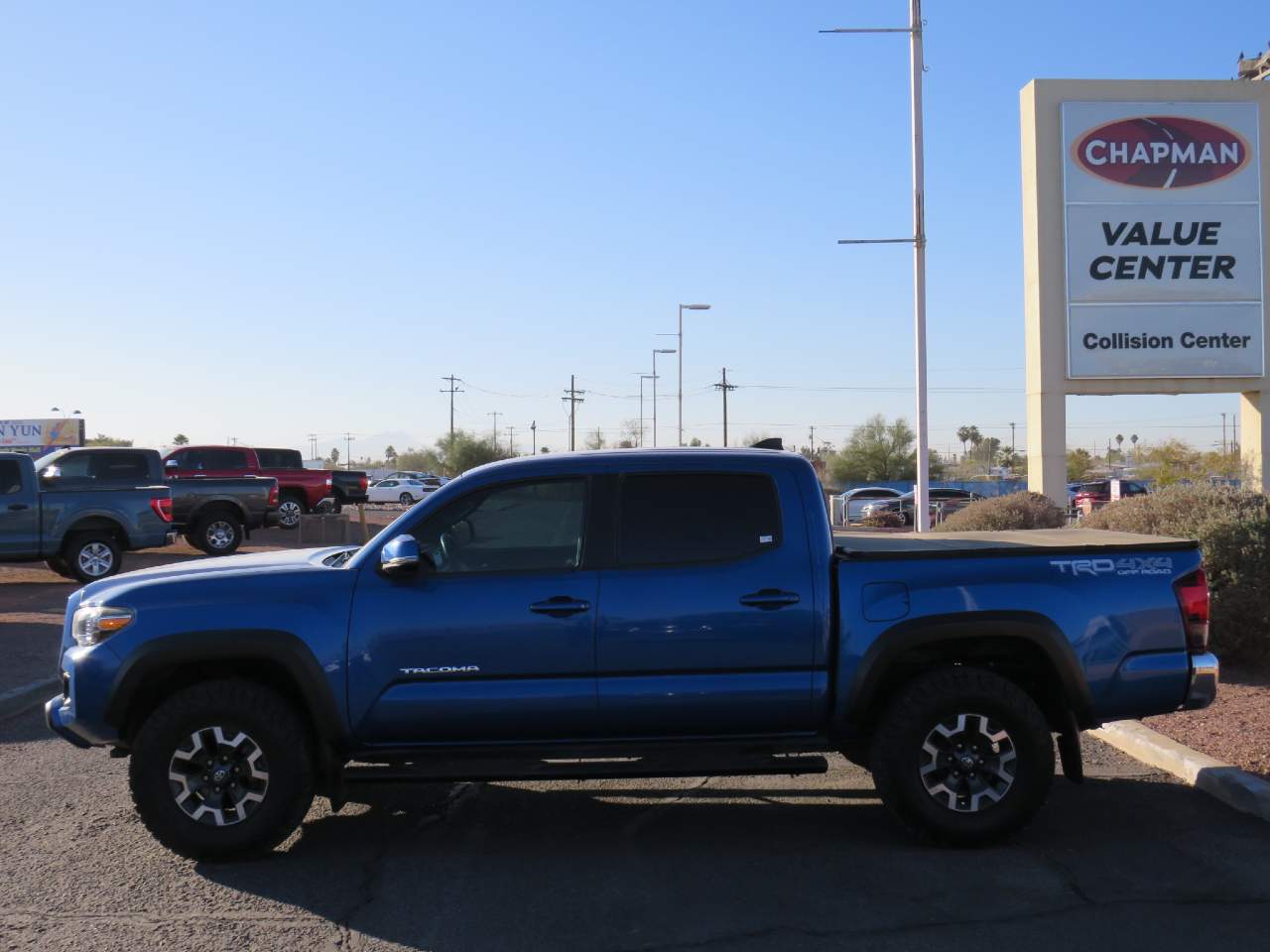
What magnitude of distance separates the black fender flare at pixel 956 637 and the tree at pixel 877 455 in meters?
79.4

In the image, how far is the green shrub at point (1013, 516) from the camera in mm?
17641

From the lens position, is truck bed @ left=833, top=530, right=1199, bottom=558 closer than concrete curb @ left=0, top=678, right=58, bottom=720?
Yes

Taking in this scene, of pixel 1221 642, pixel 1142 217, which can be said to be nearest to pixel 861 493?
pixel 1142 217

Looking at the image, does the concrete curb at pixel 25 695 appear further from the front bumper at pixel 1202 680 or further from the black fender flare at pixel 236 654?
the front bumper at pixel 1202 680

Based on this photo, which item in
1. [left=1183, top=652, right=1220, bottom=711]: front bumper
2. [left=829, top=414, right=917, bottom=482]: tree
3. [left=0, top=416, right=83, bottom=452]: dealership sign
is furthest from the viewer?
[left=829, top=414, right=917, bottom=482]: tree

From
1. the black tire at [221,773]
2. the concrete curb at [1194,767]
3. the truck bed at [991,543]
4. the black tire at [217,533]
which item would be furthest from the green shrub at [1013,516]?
the black tire at [217,533]

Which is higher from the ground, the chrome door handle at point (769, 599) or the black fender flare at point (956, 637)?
the chrome door handle at point (769, 599)

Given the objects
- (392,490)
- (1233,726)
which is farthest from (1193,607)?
(392,490)

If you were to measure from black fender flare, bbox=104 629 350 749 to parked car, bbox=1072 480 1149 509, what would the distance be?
36344 millimetres

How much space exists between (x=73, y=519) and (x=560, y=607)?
1477 cm

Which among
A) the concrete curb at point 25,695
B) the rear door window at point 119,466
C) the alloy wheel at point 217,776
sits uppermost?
the rear door window at point 119,466

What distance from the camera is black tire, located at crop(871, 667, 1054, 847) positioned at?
621cm

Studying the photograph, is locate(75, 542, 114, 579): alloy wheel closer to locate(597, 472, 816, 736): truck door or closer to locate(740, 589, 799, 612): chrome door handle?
locate(597, 472, 816, 736): truck door

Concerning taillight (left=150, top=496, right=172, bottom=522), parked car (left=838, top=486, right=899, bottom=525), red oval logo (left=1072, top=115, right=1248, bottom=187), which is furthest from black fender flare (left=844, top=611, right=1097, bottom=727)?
parked car (left=838, top=486, right=899, bottom=525)
